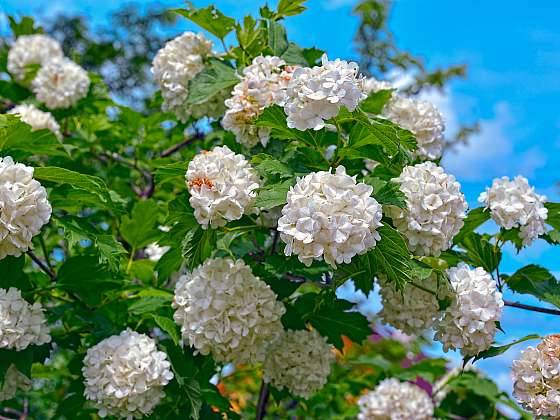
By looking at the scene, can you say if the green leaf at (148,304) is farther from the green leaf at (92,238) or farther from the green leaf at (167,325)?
the green leaf at (92,238)

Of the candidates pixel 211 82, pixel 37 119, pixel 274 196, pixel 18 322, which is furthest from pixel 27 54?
pixel 274 196

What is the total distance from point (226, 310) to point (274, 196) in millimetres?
563

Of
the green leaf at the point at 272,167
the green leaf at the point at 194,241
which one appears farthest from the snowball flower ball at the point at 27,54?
the green leaf at the point at 272,167

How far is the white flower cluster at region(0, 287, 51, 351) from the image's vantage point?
7.89 ft

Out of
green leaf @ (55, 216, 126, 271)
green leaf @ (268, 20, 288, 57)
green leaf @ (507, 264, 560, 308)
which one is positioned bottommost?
green leaf @ (55, 216, 126, 271)

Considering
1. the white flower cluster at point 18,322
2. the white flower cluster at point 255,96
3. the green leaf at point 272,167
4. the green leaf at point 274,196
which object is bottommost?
the white flower cluster at point 18,322

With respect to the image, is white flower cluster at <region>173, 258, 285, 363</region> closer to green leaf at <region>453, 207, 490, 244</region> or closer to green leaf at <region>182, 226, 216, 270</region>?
green leaf at <region>182, 226, 216, 270</region>

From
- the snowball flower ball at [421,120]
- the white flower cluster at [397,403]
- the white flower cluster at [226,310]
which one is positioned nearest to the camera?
the white flower cluster at [226,310]

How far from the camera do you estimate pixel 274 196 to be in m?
2.09

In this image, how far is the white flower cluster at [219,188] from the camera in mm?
2256

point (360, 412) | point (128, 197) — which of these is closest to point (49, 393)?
point (128, 197)

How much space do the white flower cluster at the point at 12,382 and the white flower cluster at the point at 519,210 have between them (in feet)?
6.09

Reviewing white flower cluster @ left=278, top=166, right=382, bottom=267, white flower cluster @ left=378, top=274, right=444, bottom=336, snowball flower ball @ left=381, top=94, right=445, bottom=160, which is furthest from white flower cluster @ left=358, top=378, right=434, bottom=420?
white flower cluster @ left=278, top=166, right=382, bottom=267

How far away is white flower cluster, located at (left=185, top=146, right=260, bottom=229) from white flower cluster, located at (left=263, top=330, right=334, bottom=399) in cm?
79
